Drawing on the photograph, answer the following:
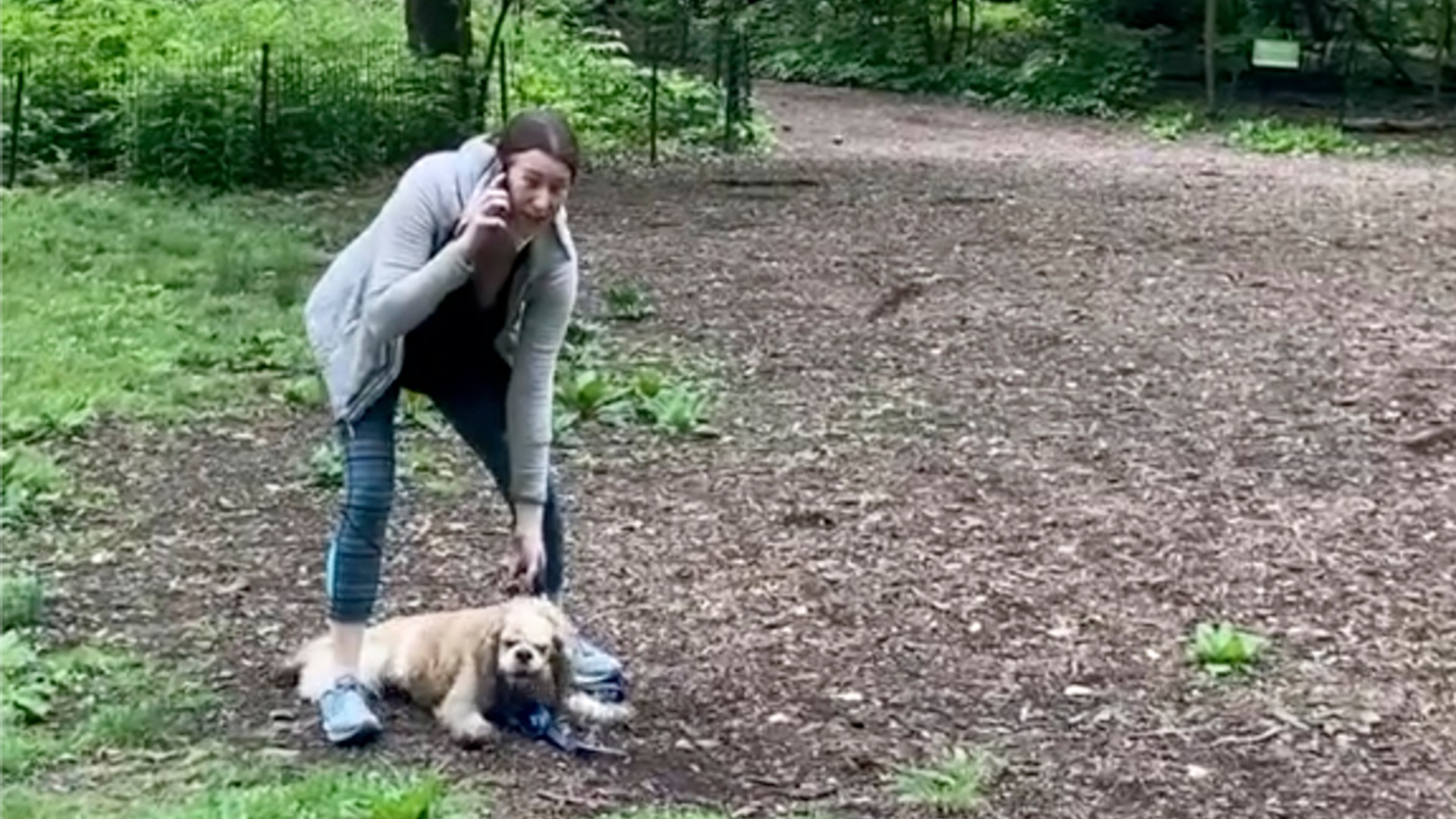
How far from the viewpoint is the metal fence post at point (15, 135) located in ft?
44.1

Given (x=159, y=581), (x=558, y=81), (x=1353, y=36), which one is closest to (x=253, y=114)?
(x=558, y=81)

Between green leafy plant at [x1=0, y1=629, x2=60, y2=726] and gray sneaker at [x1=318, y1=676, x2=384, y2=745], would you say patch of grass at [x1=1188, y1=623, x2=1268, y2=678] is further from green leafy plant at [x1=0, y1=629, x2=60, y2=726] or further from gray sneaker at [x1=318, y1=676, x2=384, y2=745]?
green leafy plant at [x1=0, y1=629, x2=60, y2=726]

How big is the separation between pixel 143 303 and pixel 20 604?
15.5ft

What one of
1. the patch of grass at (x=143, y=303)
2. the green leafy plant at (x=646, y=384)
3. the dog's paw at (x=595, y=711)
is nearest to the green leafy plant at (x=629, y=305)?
the patch of grass at (x=143, y=303)

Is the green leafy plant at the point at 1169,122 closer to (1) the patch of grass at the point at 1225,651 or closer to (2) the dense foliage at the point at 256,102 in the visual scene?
(2) the dense foliage at the point at 256,102

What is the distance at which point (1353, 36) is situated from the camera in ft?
75.9

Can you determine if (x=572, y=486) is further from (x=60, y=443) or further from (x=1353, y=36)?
(x=1353, y=36)

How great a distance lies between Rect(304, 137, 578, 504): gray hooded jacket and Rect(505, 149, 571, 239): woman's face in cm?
10

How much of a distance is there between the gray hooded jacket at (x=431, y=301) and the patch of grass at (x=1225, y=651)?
5.44 ft

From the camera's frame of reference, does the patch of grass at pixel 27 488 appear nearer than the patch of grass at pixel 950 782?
No

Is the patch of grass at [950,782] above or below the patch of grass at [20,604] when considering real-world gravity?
below

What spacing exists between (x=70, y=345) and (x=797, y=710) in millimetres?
4892

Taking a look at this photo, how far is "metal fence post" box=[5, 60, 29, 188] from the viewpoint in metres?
13.4

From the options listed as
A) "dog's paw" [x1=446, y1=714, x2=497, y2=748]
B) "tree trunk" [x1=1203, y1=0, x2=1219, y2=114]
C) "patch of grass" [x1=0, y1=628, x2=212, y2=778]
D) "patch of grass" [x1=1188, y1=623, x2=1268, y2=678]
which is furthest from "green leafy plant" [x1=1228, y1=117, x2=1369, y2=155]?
"dog's paw" [x1=446, y1=714, x2=497, y2=748]
